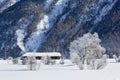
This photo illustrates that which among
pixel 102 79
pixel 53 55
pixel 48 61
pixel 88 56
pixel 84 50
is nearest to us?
pixel 102 79

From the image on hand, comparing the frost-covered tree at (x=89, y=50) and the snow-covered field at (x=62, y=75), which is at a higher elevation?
the frost-covered tree at (x=89, y=50)

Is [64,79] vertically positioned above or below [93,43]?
below

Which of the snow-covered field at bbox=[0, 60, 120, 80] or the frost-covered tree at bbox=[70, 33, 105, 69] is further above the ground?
the frost-covered tree at bbox=[70, 33, 105, 69]

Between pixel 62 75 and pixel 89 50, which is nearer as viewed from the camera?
pixel 62 75

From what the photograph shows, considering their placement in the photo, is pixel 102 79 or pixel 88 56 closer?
pixel 102 79

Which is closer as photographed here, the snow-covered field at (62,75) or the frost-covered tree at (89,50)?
the snow-covered field at (62,75)

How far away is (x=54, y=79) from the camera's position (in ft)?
155

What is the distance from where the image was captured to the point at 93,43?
105m

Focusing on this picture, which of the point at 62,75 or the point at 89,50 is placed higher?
the point at 89,50

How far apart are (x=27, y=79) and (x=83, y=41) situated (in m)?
62.9

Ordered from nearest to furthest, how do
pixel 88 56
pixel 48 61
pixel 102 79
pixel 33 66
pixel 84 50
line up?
pixel 102 79 → pixel 33 66 → pixel 88 56 → pixel 84 50 → pixel 48 61

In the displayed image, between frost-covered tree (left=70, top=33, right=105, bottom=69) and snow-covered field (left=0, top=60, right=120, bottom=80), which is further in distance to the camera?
frost-covered tree (left=70, top=33, right=105, bottom=69)

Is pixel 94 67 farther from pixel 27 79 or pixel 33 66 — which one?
pixel 27 79

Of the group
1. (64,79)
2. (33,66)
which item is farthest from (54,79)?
(33,66)
